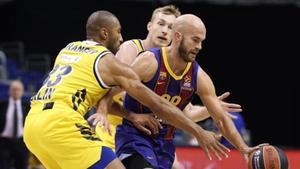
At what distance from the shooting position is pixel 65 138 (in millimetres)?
5621

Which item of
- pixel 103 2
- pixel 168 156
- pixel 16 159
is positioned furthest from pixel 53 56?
pixel 168 156

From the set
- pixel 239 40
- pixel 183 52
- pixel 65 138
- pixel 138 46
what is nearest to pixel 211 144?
pixel 183 52

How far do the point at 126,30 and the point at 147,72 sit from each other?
646 inches

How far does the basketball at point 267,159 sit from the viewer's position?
612 centimetres

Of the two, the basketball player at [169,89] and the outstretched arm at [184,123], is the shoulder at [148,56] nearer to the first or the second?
the basketball player at [169,89]

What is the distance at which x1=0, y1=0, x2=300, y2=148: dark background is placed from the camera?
23000 millimetres

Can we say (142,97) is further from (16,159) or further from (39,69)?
(39,69)

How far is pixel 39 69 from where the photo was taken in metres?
20.5

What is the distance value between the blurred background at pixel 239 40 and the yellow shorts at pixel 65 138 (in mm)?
16247

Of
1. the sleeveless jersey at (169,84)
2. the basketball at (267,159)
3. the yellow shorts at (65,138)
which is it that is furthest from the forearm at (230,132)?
the yellow shorts at (65,138)

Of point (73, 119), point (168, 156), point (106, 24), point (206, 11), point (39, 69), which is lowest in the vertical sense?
point (39, 69)

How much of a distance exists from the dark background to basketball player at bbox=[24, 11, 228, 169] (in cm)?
1659

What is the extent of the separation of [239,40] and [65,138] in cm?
1927

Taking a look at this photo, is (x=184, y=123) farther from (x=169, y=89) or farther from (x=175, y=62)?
(x=175, y=62)
